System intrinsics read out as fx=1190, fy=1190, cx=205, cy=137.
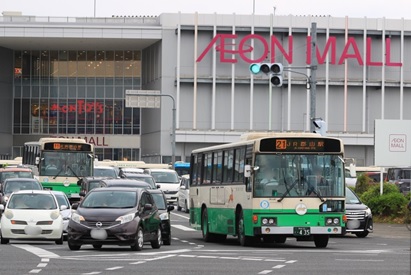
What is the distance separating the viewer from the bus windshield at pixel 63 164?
5222 cm

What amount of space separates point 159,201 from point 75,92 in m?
78.6

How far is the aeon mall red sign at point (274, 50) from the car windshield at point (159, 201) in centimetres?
6094

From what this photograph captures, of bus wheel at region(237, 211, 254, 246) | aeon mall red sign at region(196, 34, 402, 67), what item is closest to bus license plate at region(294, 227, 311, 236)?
bus wheel at region(237, 211, 254, 246)

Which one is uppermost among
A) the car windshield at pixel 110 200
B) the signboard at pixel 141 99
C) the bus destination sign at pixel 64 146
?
the signboard at pixel 141 99

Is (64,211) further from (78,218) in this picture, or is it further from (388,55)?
(388,55)

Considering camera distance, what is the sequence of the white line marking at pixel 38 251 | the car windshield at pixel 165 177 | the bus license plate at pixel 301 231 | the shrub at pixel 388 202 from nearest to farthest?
1. the white line marking at pixel 38 251
2. the bus license plate at pixel 301 231
3. the shrub at pixel 388 202
4. the car windshield at pixel 165 177

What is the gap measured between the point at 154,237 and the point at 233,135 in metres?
65.3

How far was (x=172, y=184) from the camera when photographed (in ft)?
203

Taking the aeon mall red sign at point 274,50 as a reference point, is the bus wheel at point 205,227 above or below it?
below

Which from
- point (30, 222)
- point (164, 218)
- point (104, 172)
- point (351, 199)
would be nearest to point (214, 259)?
point (164, 218)

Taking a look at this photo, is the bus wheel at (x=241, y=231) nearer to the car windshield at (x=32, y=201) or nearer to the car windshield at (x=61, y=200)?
the car windshield at (x=32, y=201)

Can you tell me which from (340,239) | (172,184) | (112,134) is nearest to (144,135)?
(112,134)

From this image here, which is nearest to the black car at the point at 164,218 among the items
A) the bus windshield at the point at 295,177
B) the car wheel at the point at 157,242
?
the car wheel at the point at 157,242

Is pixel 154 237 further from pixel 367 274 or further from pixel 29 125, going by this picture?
pixel 29 125
